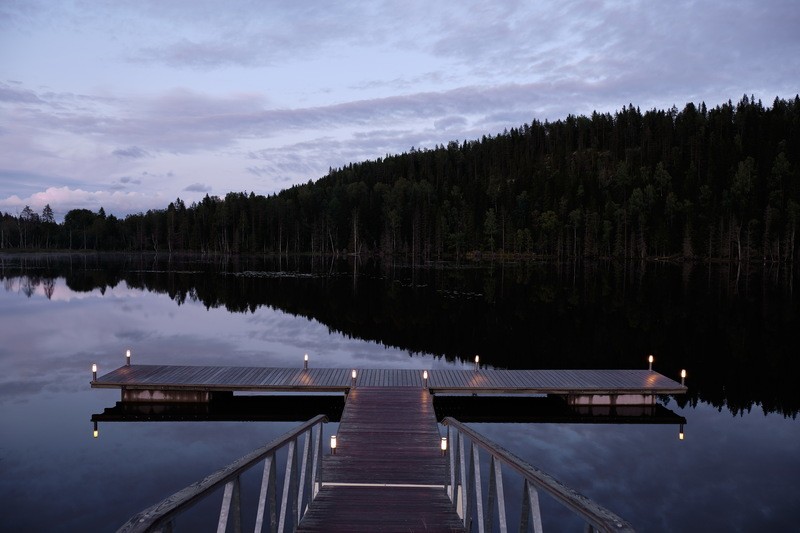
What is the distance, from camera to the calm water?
13.9m

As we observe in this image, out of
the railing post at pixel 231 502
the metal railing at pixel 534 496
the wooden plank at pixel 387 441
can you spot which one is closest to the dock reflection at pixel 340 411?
the wooden plank at pixel 387 441

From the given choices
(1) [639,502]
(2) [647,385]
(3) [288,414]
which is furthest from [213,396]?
(2) [647,385]

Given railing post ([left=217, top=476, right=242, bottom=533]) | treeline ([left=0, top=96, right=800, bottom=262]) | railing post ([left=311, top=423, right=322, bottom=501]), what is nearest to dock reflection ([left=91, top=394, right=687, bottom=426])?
railing post ([left=311, top=423, right=322, bottom=501])

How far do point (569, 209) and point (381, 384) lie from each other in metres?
123

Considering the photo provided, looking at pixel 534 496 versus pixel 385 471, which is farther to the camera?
pixel 385 471

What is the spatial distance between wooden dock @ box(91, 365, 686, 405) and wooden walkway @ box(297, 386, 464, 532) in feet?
5.08

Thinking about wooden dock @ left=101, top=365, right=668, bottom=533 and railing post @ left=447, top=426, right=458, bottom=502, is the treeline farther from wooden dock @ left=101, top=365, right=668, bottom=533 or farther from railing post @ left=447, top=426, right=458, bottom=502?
railing post @ left=447, top=426, right=458, bottom=502

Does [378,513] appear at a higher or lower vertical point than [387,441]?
higher

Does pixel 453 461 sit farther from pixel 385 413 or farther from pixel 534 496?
pixel 385 413

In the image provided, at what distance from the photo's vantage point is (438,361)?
2805cm

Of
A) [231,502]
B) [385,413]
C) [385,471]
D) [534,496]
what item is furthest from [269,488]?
[385,413]

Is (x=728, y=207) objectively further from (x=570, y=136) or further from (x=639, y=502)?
(x=639, y=502)

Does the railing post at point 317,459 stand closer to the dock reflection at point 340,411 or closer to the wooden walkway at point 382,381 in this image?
the dock reflection at point 340,411

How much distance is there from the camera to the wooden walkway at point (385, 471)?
772 cm
